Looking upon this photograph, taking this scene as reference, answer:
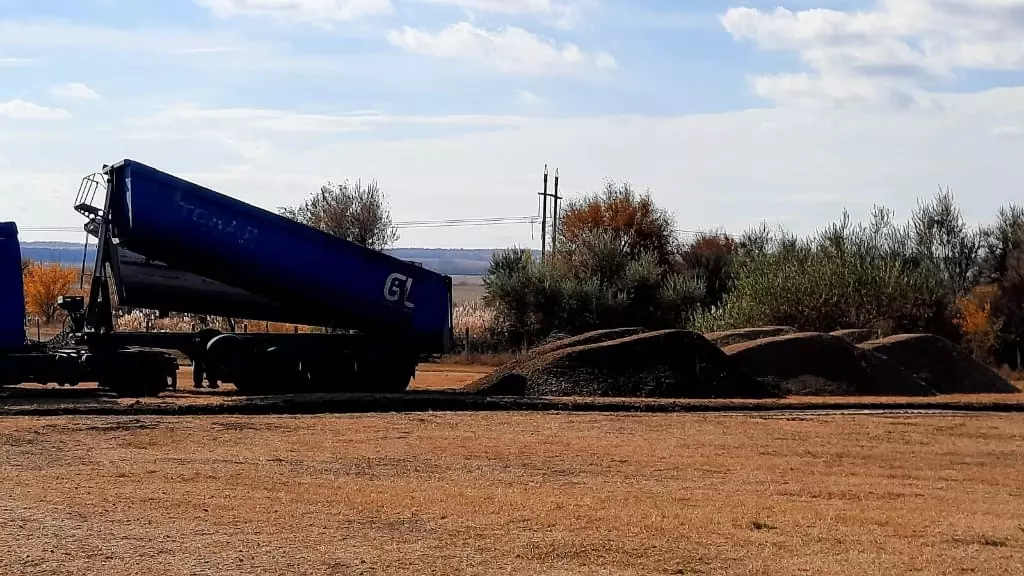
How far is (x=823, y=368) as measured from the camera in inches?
1177

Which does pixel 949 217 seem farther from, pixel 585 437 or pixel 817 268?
pixel 585 437

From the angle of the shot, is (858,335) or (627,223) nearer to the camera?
(858,335)

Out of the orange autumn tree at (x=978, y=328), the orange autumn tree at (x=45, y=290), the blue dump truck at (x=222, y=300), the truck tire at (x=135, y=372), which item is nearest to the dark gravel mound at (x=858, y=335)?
the blue dump truck at (x=222, y=300)

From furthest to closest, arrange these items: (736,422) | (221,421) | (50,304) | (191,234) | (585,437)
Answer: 1. (50,304)
2. (191,234)
3. (736,422)
4. (221,421)
5. (585,437)

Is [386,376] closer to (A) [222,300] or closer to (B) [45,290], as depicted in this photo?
(A) [222,300]

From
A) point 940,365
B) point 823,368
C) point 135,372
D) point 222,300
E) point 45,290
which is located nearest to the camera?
point 135,372

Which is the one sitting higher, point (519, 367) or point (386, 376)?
point (519, 367)

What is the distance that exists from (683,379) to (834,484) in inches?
478

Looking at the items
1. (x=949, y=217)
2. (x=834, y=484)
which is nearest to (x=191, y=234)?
(x=834, y=484)

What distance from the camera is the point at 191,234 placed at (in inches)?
987

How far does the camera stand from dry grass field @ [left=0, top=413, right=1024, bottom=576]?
1048cm

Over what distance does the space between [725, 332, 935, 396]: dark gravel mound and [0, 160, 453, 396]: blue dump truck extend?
23.8ft

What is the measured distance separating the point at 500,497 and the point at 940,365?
22464 mm

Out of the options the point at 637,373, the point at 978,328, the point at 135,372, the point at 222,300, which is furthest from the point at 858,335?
the point at 135,372
